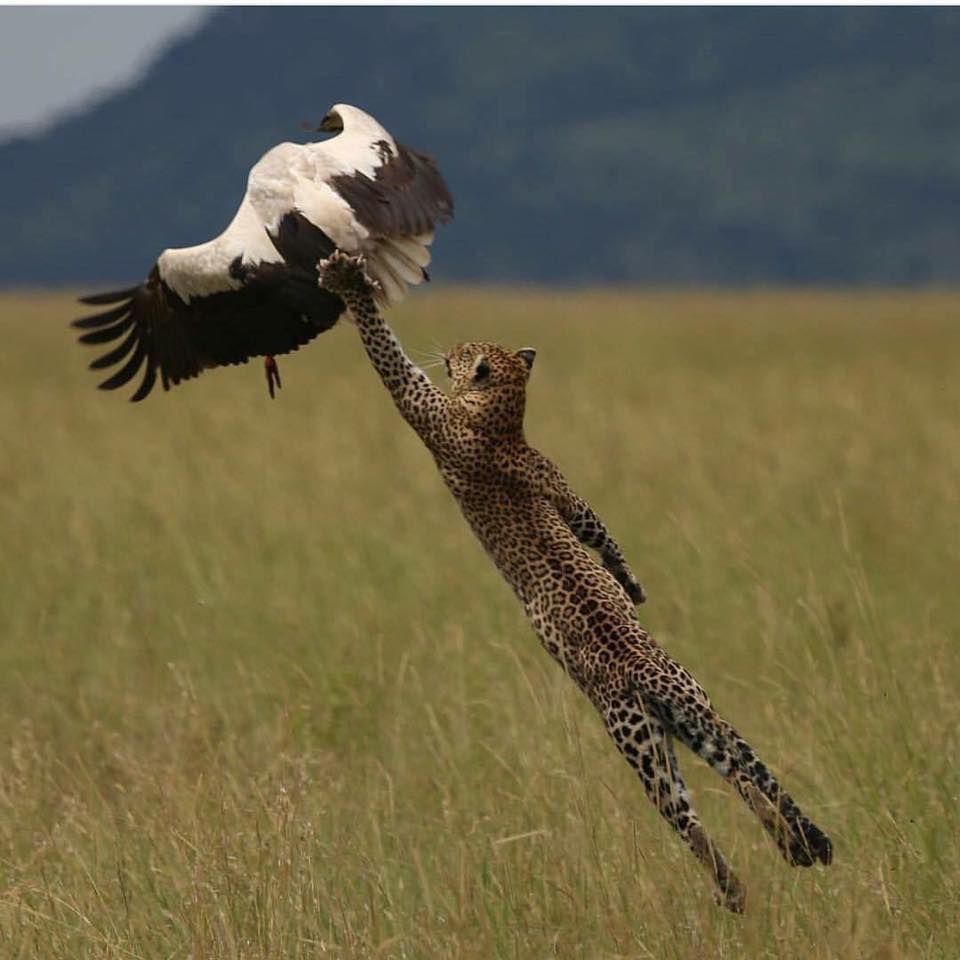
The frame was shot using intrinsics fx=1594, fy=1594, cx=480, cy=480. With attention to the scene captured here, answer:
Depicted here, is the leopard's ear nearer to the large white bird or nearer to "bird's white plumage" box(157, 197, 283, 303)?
the large white bird

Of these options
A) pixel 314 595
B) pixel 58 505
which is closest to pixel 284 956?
pixel 314 595

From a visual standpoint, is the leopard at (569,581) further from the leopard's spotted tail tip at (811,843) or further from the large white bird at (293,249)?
the large white bird at (293,249)

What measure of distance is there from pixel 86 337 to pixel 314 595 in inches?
136

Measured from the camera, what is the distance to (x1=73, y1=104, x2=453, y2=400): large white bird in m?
3.17

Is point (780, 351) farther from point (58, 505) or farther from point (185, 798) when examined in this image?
point (185, 798)

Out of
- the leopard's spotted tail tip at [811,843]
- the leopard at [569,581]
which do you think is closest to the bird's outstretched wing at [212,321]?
the leopard at [569,581]

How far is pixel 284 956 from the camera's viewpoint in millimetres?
3104

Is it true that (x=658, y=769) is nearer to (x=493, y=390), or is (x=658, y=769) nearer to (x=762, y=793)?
(x=762, y=793)

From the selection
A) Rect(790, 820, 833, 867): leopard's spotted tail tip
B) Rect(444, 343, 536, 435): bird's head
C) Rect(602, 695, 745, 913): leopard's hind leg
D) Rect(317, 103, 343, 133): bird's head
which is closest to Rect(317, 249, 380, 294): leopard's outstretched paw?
Rect(444, 343, 536, 435): bird's head

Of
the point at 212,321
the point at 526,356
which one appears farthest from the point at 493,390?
the point at 212,321

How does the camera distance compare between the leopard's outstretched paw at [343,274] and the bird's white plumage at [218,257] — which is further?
the bird's white plumage at [218,257]

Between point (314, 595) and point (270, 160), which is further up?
point (270, 160)

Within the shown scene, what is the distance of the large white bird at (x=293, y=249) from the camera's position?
3.17 m

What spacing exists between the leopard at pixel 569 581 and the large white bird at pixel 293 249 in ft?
1.59
